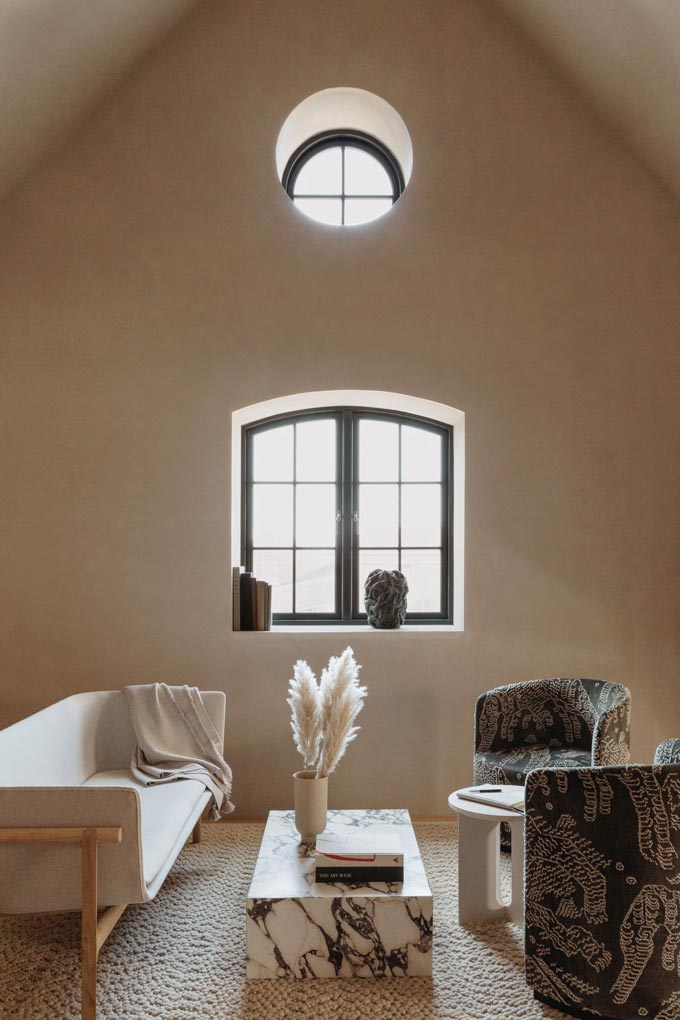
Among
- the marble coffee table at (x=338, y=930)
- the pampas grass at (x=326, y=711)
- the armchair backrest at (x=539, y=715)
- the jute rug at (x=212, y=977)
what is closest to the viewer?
the jute rug at (x=212, y=977)

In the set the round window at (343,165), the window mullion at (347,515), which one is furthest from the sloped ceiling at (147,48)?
the window mullion at (347,515)

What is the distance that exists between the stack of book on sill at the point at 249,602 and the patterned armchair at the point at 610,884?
201 centimetres

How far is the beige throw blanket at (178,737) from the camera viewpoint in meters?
3.25

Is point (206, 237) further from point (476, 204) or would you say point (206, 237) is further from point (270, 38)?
point (476, 204)

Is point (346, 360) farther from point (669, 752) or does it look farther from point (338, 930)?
point (338, 930)

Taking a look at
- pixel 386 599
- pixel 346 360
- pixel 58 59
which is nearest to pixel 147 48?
pixel 58 59

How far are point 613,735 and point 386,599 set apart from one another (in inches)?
50.9

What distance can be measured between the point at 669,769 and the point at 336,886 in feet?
3.49

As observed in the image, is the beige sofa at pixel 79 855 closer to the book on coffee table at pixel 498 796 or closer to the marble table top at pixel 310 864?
the marble table top at pixel 310 864

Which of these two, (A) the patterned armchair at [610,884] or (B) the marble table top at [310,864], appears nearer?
(A) the patterned armchair at [610,884]

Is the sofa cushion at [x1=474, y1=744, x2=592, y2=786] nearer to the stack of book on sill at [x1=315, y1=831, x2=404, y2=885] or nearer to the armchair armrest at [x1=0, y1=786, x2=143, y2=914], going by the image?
the stack of book on sill at [x1=315, y1=831, x2=404, y2=885]

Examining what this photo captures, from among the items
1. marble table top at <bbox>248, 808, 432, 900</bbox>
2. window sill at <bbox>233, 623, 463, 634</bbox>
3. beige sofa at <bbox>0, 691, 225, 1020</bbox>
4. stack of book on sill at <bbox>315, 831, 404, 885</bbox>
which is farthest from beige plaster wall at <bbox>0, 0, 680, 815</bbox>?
beige sofa at <bbox>0, 691, 225, 1020</bbox>

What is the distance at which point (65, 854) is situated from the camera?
7.01 feet

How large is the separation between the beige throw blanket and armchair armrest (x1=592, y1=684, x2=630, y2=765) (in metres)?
1.50
